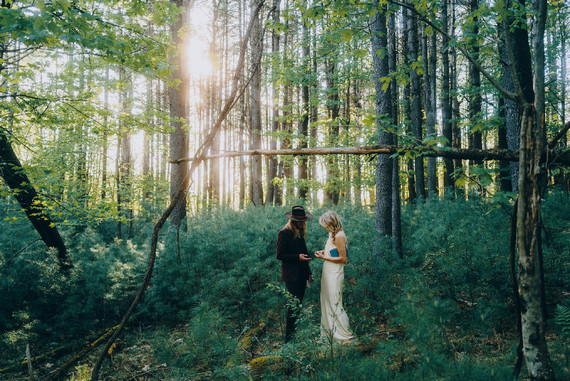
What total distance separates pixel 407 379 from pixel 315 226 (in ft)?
21.3

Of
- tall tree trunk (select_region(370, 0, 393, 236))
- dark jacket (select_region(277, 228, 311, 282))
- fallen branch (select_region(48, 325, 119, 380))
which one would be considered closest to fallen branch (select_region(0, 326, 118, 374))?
fallen branch (select_region(48, 325, 119, 380))

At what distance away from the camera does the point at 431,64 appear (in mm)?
12820

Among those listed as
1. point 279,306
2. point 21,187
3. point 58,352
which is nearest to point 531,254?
point 279,306

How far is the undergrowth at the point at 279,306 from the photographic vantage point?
321 cm

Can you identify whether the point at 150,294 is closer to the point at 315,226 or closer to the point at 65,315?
the point at 65,315

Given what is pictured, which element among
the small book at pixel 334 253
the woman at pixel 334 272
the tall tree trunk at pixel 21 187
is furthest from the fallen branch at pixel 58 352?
the small book at pixel 334 253

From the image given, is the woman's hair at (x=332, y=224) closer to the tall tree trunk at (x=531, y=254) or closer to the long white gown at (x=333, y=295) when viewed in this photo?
the long white gown at (x=333, y=295)

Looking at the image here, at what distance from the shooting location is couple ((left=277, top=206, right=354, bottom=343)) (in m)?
4.66

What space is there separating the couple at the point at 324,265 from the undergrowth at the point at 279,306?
34 centimetres

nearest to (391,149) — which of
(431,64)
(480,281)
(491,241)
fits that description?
(480,281)

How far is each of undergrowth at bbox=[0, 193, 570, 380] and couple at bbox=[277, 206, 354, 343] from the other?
338mm

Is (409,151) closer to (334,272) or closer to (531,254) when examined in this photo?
(531,254)

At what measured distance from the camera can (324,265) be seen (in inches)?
195

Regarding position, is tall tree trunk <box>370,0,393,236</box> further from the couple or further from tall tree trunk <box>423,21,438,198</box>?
tall tree trunk <box>423,21,438,198</box>
